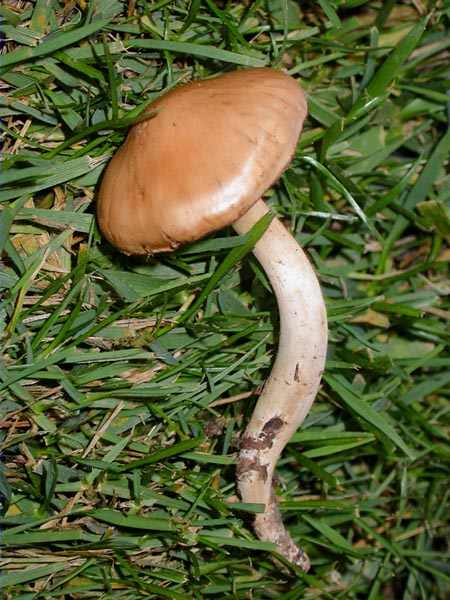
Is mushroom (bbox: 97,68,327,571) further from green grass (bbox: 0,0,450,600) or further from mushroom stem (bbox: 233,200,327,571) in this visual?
green grass (bbox: 0,0,450,600)

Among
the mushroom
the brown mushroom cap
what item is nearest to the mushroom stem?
the mushroom

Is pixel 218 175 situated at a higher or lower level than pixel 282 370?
higher

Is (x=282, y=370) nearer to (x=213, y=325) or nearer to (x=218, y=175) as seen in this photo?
(x=213, y=325)

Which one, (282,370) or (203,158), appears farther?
(282,370)

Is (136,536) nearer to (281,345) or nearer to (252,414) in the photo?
(252,414)

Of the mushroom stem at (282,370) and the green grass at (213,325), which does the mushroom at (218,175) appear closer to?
the mushroom stem at (282,370)

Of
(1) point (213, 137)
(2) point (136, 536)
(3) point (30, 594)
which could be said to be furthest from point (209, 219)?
(3) point (30, 594)

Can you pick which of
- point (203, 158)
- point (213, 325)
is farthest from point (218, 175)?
point (213, 325)
